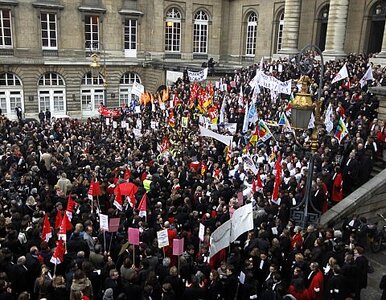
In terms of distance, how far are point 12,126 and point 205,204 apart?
16.0 metres

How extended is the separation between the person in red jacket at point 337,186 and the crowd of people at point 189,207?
1.6 inches

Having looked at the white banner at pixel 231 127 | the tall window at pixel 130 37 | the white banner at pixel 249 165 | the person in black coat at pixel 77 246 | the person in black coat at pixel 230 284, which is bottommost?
the person in black coat at pixel 230 284

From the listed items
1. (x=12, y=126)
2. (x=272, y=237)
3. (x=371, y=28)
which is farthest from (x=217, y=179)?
(x=371, y=28)

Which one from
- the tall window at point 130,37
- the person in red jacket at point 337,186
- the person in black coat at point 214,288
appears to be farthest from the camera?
the tall window at point 130,37

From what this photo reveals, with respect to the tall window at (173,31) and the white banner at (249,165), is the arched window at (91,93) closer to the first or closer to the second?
the tall window at (173,31)

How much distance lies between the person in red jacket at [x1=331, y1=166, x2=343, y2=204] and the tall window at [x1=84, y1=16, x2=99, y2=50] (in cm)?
2988

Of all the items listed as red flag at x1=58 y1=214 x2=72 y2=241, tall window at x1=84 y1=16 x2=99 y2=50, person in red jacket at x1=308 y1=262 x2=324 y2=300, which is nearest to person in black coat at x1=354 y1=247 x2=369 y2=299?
person in red jacket at x1=308 y1=262 x2=324 y2=300

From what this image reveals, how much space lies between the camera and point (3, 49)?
34000 mm

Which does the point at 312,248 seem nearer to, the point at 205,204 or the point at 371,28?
the point at 205,204

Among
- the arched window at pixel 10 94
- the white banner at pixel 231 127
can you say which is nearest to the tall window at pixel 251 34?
the arched window at pixel 10 94

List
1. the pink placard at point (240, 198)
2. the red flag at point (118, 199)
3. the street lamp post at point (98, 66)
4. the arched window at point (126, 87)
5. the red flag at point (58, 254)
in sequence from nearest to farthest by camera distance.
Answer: the red flag at point (58, 254) → the red flag at point (118, 199) → the pink placard at point (240, 198) → the street lamp post at point (98, 66) → the arched window at point (126, 87)

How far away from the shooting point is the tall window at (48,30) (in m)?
35.2

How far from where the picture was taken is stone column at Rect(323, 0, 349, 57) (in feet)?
93.6

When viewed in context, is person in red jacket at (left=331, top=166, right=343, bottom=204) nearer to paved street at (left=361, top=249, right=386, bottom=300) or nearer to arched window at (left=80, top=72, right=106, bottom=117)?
paved street at (left=361, top=249, right=386, bottom=300)
